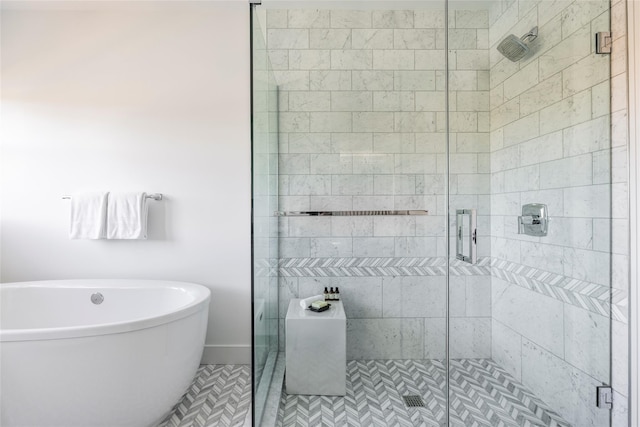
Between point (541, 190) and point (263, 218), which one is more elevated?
point (541, 190)

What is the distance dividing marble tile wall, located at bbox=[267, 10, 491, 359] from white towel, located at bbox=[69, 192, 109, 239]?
1561 mm

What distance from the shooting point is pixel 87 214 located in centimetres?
225

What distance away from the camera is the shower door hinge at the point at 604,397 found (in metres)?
1.33

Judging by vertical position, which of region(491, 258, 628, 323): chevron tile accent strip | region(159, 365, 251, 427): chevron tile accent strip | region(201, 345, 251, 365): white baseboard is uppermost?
region(491, 258, 628, 323): chevron tile accent strip

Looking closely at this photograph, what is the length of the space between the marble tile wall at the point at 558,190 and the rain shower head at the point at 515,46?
0.03 m

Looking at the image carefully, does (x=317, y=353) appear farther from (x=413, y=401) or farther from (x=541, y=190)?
(x=541, y=190)

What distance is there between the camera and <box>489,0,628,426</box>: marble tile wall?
1.33 m

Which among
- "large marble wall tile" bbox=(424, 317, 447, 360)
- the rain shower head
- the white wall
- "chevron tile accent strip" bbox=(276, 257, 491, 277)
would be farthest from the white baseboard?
the rain shower head

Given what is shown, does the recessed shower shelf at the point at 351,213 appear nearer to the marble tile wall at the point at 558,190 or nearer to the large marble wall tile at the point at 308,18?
the marble tile wall at the point at 558,190

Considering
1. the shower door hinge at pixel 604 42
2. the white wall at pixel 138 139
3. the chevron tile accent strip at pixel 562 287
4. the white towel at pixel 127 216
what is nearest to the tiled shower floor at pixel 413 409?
the chevron tile accent strip at pixel 562 287

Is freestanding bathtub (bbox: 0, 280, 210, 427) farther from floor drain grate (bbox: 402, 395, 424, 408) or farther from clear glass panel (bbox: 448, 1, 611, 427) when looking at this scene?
clear glass panel (bbox: 448, 1, 611, 427)

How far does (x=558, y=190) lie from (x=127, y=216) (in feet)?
8.69

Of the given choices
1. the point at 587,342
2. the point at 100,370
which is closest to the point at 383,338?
the point at 587,342

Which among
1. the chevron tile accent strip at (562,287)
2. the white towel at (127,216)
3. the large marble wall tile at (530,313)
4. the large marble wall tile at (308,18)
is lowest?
the large marble wall tile at (530,313)
